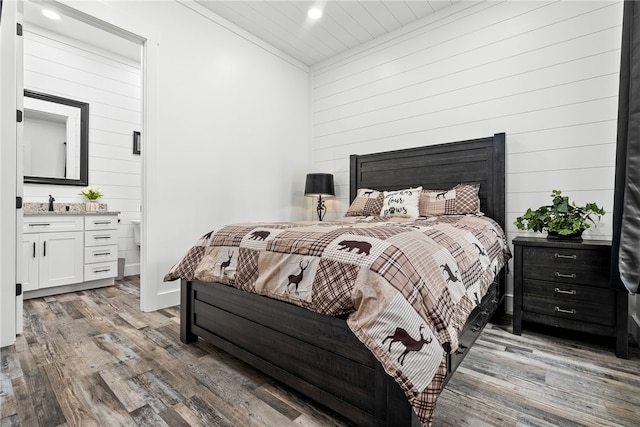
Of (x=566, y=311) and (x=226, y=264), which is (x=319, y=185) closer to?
(x=226, y=264)

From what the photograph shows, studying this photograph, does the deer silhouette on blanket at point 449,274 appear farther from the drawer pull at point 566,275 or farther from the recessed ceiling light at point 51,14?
the recessed ceiling light at point 51,14

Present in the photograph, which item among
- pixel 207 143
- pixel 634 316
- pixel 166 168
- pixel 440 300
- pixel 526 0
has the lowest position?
pixel 634 316

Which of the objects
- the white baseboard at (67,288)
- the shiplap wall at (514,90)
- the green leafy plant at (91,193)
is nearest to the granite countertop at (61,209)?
the green leafy plant at (91,193)

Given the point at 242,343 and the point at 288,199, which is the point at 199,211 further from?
the point at 242,343

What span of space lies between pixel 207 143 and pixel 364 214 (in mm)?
1767

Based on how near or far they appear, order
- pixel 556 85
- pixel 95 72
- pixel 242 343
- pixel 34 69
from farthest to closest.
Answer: pixel 95 72
pixel 34 69
pixel 556 85
pixel 242 343

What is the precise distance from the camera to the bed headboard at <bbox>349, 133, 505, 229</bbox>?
2701mm

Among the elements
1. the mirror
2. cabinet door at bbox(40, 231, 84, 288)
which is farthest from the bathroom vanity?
the mirror

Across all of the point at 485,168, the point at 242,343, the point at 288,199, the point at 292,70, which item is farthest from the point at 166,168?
the point at 485,168

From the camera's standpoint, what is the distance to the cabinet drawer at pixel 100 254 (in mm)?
3484

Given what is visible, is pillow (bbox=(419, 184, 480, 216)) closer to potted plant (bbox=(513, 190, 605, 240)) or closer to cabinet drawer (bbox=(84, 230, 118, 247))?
potted plant (bbox=(513, 190, 605, 240))

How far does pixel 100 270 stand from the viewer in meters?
3.56

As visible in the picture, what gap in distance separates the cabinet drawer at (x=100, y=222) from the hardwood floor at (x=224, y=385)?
5.14 ft

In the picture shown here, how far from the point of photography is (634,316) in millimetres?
2156
